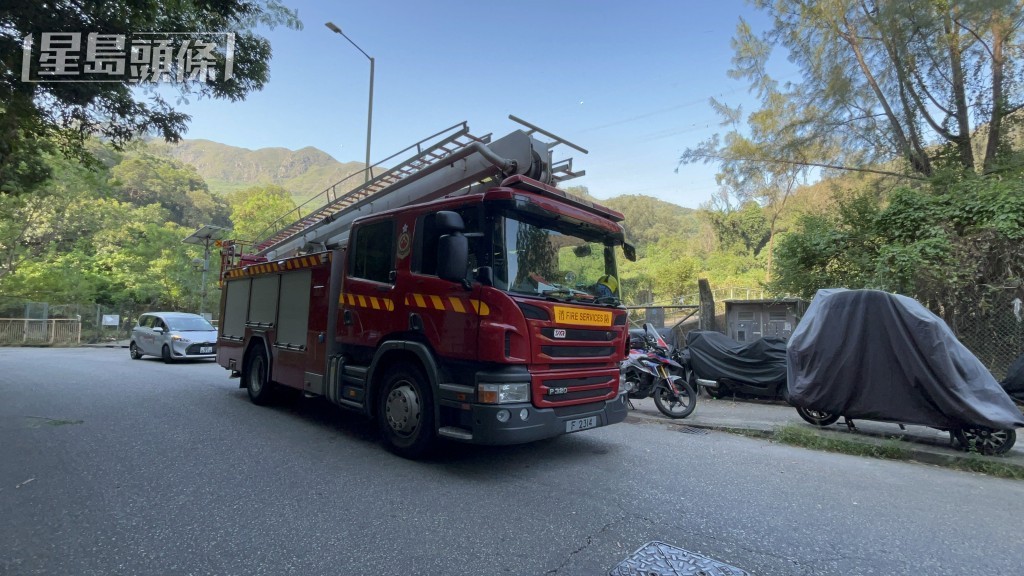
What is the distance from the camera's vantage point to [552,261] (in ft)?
16.0

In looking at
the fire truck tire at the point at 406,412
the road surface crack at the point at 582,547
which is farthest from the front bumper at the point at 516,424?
the road surface crack at the point at 582,547

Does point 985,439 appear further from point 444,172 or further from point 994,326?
point 444,172

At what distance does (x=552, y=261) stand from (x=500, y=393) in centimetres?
147

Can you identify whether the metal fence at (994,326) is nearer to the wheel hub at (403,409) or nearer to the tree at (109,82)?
the wheel hub at (403,409)

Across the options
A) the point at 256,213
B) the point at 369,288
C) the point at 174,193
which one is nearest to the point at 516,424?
the point at 369,288

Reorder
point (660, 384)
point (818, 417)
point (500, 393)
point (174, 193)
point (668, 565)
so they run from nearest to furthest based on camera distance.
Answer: point (668, 565) < point (500, 393) < point (818, 417) < point (660, 384) < point (174, 193)

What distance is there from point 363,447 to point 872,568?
454 centimetres

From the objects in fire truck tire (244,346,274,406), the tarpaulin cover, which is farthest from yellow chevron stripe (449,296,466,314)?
the tarpaulin cover

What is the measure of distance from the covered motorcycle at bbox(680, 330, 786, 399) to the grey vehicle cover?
2.15m

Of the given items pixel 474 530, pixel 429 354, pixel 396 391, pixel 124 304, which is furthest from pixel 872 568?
pixel 124 304

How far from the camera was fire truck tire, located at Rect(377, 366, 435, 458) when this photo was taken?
4.68 m

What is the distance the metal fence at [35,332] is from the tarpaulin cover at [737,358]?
29.2 m

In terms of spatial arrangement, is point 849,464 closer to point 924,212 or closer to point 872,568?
point 872,568

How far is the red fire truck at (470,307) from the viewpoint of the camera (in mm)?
4277
